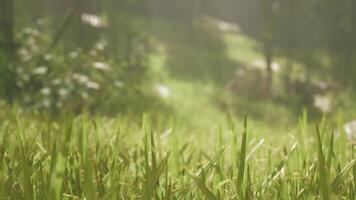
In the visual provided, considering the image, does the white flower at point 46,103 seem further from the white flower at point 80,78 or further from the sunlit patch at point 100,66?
the sunlit patch at point 100,66

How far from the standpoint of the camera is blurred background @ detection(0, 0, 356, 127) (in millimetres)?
6371

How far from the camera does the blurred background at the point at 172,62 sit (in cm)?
637

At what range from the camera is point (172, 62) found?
1702 cm

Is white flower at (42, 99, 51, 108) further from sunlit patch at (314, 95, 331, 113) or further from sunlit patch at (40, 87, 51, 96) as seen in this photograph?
sunlit patch at (314, 95, 331, 113)

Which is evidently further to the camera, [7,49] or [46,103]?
[7,49]

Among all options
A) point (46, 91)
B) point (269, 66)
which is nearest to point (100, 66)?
point (46, 91)

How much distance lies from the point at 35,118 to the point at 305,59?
15.3 meters

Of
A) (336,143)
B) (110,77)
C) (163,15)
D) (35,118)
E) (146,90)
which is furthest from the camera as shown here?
(163,15)

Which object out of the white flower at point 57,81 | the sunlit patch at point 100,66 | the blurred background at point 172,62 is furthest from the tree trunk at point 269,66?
the white flower at point 57,81

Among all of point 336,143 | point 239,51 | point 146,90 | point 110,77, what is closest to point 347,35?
point 239,51

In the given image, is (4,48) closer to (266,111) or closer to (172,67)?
(266,111)

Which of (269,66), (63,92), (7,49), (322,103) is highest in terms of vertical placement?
(269,66)

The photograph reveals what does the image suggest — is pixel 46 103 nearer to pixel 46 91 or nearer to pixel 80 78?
pixel 46 91

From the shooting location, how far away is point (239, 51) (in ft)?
74.3
